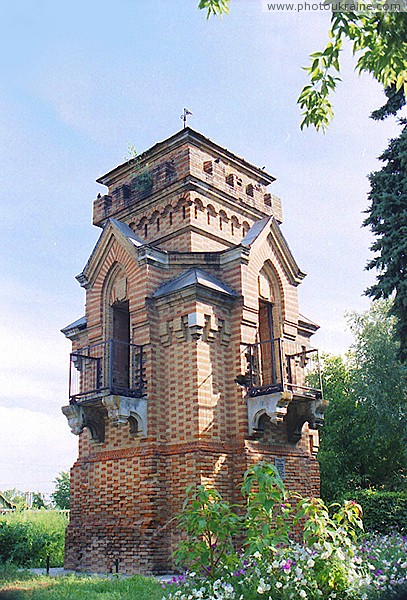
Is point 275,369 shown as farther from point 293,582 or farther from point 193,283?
point 293,582

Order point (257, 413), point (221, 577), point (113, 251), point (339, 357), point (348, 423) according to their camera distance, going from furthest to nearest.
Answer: point (339, 357)
point (348, 423)
point (113, 251)
point (257, 413)
point (221, 577)

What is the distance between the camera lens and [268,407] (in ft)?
43.2

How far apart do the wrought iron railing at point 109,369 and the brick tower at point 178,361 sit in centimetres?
4

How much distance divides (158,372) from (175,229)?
3984mm

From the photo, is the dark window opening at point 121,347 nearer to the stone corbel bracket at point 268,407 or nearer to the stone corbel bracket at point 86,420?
the stone corbel bracket at point 86,420

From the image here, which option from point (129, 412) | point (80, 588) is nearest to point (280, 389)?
point (129, 412)

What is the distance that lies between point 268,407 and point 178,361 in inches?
89.6

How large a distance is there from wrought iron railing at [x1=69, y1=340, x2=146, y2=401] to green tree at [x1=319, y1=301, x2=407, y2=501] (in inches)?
423

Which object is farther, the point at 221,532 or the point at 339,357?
the point at 339,357

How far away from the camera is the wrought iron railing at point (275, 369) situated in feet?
44.4

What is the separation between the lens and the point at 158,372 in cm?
1385

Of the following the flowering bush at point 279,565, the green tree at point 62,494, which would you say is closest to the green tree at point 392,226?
the flowering bush at point 279,565

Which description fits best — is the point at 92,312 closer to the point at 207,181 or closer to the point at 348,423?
the point at 207,181

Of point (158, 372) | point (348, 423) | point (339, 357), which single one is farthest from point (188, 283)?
point (339, 357)
